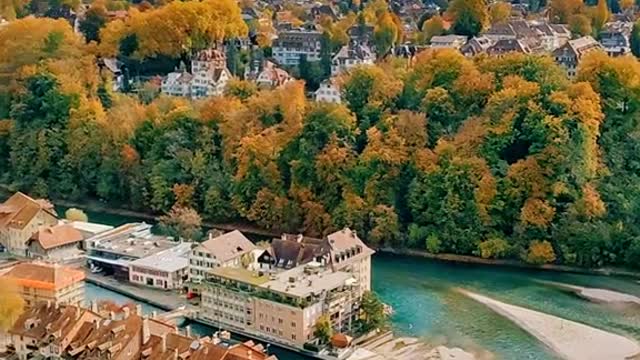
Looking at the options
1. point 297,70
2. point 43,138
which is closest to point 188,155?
point 43,138

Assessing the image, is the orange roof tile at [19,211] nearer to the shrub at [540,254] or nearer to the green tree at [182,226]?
the green tree at [182,226]

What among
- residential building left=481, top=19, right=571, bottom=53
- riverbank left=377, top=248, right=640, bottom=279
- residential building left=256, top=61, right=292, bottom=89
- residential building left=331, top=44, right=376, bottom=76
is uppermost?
residential building left=481, top=19, right=571, bottom=53

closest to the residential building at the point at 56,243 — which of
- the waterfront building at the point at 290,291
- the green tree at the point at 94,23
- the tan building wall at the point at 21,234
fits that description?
the tan building wall at the point at 21,234

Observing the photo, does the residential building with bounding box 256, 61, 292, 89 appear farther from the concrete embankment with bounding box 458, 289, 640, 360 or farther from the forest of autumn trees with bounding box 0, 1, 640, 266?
the concrete embankment with bounding box 458, 289, 640, 360

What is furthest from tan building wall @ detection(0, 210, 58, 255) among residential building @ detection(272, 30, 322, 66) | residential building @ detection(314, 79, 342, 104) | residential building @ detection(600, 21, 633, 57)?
residential building @ detection(600, 21, 633, 57)

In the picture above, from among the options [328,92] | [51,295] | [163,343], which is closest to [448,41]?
[328,92]
